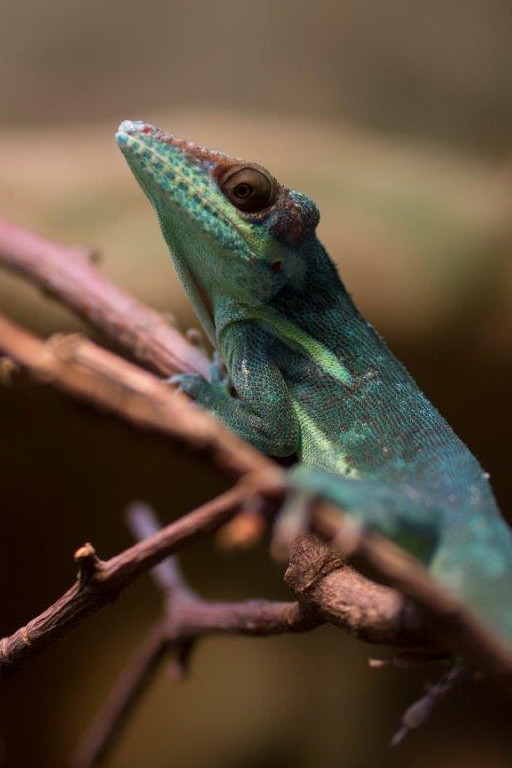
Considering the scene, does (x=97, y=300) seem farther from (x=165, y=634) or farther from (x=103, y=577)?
(x=103, y=577)

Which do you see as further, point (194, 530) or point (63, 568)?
point (63, 568)

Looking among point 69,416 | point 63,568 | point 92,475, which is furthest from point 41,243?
point 63,568

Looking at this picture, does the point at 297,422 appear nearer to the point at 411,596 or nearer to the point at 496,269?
the point at 411,596

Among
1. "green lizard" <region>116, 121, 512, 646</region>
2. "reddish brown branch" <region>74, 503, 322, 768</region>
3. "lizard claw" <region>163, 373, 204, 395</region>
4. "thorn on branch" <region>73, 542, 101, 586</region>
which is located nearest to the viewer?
"thorn on branch" <region>73, 542, 101, 586</region>

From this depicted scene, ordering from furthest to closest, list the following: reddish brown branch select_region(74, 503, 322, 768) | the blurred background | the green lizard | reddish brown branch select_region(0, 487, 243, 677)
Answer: the blurred background, reddish brown branch select_region(74, 503, 322, 768), the green lizard, reddish brown branch select_region(0, 487, 243, 677)

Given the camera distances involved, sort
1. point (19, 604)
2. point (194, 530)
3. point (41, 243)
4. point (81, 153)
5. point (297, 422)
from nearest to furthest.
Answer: point (194, 530) < point (297, 422) < point (41, 243) < point (19, 604) < point (81, 153)

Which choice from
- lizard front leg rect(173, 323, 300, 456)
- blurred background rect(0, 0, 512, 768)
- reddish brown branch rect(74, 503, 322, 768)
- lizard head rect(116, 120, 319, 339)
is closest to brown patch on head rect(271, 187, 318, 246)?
lizard head rect(116, 120, 319, 339)

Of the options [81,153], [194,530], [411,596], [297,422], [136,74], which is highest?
[136,74]

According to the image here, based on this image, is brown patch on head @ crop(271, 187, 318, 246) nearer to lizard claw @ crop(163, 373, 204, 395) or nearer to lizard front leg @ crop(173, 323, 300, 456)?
lizard front leg @ crop(173, 323, 300, 456)

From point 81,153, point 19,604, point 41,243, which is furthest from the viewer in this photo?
point 81,153
